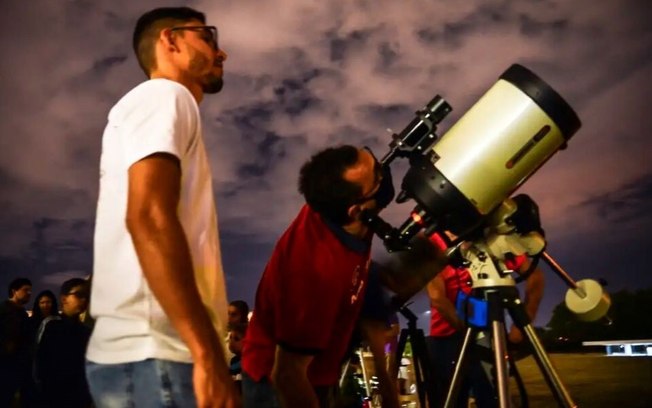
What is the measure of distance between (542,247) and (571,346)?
20900 millimetres

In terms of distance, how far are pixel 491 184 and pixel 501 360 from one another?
53cm

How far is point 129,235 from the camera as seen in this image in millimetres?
1097

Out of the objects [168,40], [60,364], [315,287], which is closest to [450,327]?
[315,287]

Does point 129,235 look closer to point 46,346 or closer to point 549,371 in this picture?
point 549,371

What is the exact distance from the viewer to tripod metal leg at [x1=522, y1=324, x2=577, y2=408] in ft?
5.91

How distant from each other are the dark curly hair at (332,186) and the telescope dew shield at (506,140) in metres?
0.28

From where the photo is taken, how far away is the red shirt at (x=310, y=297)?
1669mm

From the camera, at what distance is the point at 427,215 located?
196cm

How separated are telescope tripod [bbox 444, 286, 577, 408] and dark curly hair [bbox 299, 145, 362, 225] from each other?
50 cm

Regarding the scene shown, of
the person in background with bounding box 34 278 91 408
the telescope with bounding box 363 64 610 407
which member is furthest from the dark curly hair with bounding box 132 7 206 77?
the person in background with bounding box 34 278 91 408

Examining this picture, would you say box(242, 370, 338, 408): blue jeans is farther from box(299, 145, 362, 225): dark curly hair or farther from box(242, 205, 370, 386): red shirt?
box(299, 145, 362, 225): dark curly hair

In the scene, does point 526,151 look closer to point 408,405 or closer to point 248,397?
point 248,397

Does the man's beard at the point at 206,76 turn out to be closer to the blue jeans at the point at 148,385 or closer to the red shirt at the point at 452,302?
the blue jeans at the point at 148,385

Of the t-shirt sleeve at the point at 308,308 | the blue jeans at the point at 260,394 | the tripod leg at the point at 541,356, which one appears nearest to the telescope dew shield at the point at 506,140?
the tripod leg at the point at 541,356
